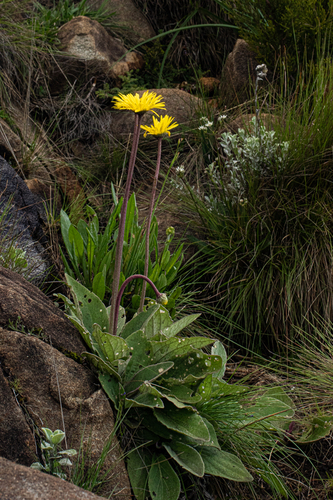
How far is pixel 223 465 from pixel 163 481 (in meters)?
0.23

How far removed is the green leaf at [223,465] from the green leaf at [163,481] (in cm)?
14

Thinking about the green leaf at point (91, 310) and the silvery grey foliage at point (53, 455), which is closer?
the silvery grey foliage at point (53, 455)

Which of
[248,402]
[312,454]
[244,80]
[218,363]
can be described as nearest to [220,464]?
[248,402]

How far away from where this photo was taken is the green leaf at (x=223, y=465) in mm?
1467

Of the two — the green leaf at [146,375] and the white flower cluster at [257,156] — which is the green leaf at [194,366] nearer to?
the green leaf at [146,375]

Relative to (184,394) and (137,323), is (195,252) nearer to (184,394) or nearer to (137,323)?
(137,323)

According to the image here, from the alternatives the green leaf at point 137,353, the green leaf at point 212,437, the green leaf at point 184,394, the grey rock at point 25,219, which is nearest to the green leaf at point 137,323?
the green leaf at point 137,353

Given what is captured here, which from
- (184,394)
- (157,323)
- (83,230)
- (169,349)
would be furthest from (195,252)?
(184,394)

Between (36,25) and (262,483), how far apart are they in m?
4.09

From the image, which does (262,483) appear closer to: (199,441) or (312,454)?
(312,454)

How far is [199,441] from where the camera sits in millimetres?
1475

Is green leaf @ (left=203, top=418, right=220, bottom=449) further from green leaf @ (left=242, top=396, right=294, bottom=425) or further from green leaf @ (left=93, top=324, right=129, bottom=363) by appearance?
green leaf @ (left=93, top=324, right=129, bottom=363)

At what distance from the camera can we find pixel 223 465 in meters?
1.51

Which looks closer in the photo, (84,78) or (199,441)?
(199,441)
